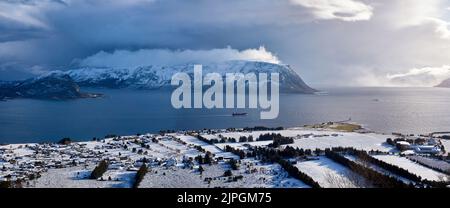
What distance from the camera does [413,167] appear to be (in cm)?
2005

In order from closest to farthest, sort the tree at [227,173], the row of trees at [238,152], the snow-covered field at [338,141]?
the tree at [227,173]
the row of trees at [238,152]
the snow-covered field at [338,141]

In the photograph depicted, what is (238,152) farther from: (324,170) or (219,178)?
(219,178)

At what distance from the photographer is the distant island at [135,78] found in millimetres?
107812

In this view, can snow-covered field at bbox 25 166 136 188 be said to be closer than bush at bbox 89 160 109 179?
Yes

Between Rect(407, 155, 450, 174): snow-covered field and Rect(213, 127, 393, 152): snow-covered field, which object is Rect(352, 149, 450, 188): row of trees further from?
Rect(213, 127, 393, 152): snow-covered field

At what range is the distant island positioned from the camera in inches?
4245

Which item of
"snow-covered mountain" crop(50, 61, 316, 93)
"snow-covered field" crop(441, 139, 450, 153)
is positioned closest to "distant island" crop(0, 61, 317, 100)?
"snow-covered mountain" crop(50, 61, 316, 93)

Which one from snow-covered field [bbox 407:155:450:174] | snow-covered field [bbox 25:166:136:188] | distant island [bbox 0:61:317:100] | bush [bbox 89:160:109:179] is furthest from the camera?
distant island [bbox 0:61:317:100]

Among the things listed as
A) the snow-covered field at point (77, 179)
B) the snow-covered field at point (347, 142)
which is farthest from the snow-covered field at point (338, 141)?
the snow-covered field at point (77, 179)

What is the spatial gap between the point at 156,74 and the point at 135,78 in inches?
269

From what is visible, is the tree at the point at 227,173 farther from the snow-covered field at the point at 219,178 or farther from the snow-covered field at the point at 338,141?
the snow-covered field at the point at 338,141

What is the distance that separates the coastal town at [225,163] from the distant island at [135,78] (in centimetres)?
7924

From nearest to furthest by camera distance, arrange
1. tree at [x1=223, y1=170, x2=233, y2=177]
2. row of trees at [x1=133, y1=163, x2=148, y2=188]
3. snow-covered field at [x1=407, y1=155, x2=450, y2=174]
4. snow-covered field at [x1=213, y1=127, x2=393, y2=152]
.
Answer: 1. row of trees at [x1=133, y1=163, x2=148, y2=188]
2. tree at [x1=223, y1=170, x2=233, y2=177]
3. snow-covered field at [x1=407, y1=155, x2=450, y2=174]
4. snow-covered field at [x1=213, y1=127, x2=393, y2=152]
